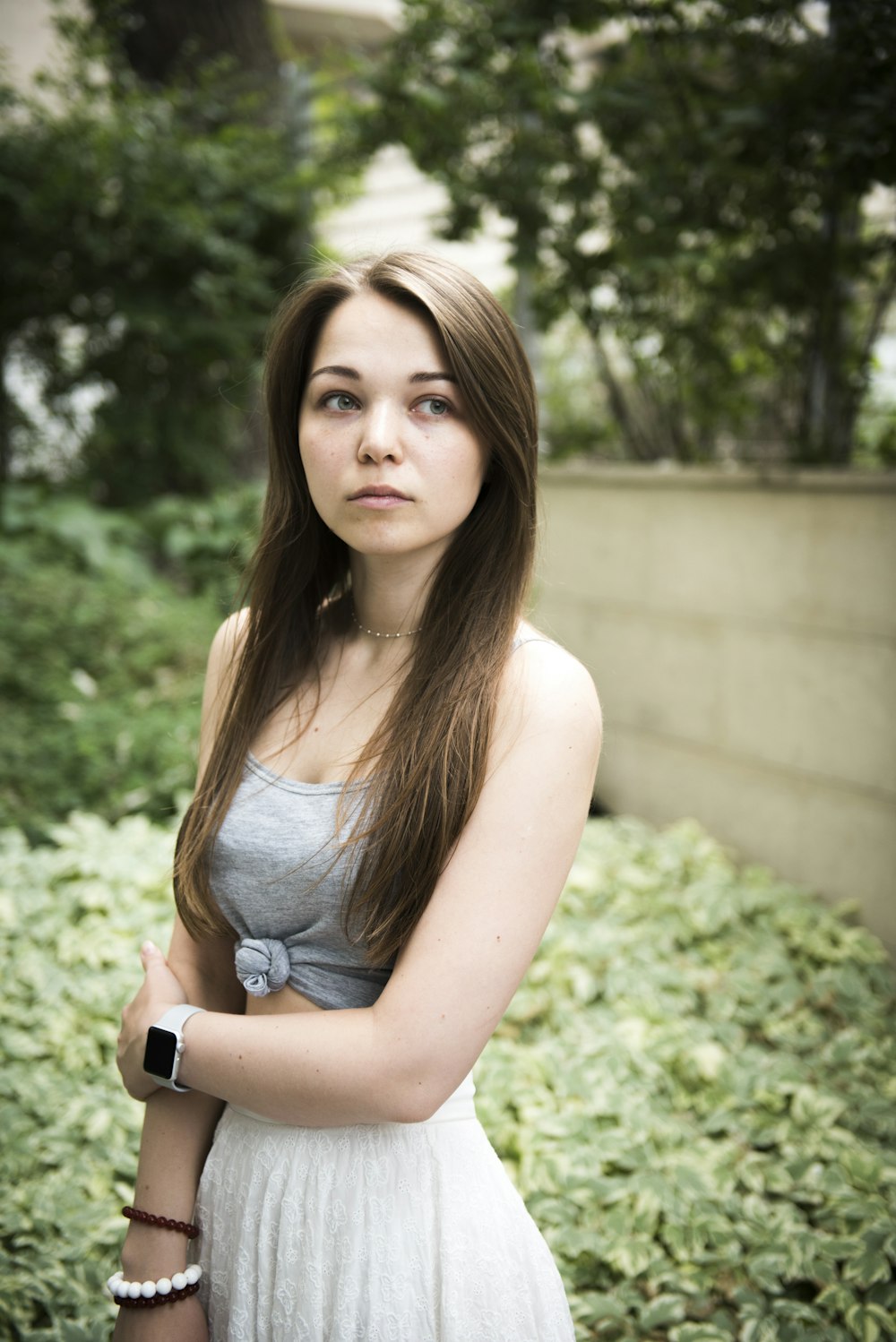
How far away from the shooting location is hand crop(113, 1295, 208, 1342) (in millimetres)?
1353

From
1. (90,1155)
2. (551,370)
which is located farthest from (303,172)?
(90,1155)

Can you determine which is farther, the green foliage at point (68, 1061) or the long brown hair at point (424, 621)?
the green foliage at point (68, 1061)

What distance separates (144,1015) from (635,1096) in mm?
1747

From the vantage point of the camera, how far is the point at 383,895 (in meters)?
1.30

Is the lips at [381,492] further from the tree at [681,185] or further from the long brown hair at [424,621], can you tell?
the tree at [681,185]

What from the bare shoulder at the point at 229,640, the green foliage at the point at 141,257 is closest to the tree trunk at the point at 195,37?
the green foliage at the point at 141,257

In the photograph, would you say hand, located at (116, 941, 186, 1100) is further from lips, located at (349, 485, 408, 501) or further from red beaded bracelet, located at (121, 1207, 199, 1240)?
lips, located at (349, 485, 408, 501)

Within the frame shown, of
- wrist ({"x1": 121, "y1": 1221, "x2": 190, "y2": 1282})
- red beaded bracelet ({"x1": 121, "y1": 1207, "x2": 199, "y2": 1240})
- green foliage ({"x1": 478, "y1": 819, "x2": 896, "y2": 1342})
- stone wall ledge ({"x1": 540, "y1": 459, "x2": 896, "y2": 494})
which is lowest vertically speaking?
green foliage ({"x1": 478, "y1": 819, "x2": 896, "y2": 1342})

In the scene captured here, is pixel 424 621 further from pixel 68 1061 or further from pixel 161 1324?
pixel 68 1061

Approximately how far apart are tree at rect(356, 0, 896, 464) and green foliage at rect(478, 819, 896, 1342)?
180 centimetres

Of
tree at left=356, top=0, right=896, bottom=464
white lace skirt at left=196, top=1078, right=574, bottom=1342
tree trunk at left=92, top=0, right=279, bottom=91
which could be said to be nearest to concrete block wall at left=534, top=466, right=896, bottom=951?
tree at left=356, top=0, right=896, bottom=464

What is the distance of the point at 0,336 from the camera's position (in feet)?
21.3

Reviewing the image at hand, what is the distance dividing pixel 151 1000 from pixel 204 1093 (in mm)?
164

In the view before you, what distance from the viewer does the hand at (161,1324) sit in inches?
53.2
